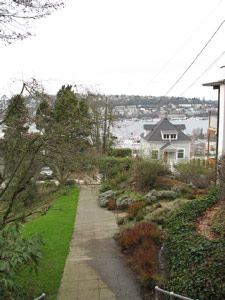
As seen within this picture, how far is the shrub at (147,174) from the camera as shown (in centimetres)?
1451

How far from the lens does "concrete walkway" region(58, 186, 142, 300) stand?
19.4ft

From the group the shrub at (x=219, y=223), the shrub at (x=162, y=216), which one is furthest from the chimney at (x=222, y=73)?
the shrub at (x=219, y=223)

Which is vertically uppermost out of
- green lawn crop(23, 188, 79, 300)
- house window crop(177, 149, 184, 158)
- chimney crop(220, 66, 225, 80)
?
chimney crop(220, 66, 225, 80)

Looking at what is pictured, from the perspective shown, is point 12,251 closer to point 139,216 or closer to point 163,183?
point 139,216

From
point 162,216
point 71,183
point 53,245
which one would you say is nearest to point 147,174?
point 162,216

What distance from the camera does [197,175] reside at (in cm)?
1548

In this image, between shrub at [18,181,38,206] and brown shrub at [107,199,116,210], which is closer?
shrub at [18,181,38,206]

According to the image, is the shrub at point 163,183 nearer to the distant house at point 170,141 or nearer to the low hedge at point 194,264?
the low hedge at point 194,264

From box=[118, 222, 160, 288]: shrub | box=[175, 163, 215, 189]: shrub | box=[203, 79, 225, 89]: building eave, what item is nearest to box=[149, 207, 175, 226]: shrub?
box=[118, 222, 160, 288]: shrub

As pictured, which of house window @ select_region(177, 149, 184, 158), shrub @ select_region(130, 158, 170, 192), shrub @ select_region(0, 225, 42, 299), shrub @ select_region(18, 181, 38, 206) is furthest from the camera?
house window @ select_region(177, 149, 184, 158)

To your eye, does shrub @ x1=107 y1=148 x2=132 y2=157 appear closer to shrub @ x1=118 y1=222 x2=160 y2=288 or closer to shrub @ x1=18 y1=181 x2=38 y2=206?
shrub @ x1=18 y1=181 x2=38 y2=206

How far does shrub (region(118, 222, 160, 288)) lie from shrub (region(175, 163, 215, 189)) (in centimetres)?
733

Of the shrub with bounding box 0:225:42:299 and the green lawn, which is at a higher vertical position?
the shrub with bounding box 0:225:42:299

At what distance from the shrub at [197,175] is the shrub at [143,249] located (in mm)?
7326
